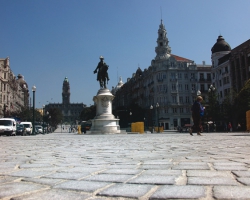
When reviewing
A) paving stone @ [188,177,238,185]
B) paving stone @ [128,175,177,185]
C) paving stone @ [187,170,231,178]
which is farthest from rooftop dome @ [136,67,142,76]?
paving stone @ [188,177,238,185]

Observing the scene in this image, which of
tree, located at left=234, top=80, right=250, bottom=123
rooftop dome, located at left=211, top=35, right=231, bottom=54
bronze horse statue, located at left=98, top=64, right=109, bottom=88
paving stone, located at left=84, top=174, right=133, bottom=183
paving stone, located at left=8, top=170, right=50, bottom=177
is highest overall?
rooftop dome, located at left=211, top=35, right=231, bottom=54

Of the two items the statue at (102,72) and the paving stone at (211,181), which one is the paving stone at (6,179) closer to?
the paving stone at (211,181)

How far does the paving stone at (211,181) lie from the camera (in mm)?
3229

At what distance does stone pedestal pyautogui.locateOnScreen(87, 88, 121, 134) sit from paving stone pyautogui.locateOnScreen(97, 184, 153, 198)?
29.0 metres

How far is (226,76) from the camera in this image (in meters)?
63.3

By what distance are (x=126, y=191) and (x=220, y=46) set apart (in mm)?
72498

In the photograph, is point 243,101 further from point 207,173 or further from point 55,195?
point 55,195

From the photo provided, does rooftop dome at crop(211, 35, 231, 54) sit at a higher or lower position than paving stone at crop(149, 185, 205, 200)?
higher

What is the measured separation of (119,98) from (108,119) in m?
97.0

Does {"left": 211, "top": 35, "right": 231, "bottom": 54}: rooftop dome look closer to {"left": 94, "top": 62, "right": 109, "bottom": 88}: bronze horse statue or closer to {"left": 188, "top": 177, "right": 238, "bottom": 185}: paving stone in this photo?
{"left": 94, "top": 62, "right": 109, "bottom": 88}: bronze horse statue

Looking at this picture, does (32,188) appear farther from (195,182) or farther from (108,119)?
(108,119)

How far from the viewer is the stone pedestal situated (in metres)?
32.4

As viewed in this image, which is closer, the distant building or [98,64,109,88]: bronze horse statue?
[98,64,109,88]: bronze horse statue

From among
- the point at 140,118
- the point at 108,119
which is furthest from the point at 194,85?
the point at 108,119
